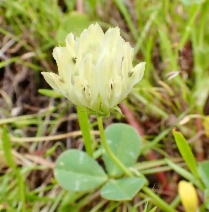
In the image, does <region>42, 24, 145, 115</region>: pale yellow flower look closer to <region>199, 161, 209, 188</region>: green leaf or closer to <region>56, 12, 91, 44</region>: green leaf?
<region>199, 161, 209, 188</region>: green leaf

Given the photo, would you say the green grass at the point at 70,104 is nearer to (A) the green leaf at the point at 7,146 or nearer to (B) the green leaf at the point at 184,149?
(A) the green leaf at the point at 7,146

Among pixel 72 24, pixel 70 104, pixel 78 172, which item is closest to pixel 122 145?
pixel 78 172

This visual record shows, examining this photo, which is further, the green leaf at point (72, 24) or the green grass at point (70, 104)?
the green leaf at point (72, 24)

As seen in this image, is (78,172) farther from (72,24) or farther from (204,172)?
(72,24)

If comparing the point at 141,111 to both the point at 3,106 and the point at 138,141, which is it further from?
the point at 3,106

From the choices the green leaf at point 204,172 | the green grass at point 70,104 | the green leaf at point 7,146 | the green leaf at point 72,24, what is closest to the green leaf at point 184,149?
the green leaf at point 204,172

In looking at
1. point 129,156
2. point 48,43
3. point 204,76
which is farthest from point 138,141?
point 48,43
